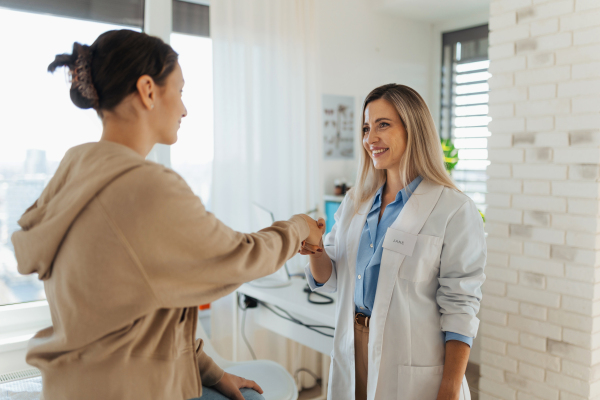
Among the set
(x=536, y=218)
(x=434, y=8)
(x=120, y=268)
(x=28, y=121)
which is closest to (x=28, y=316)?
(x=28, y=121)

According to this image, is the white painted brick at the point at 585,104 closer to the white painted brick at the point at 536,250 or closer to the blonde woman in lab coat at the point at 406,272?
the white painted brick at the point at 536,250

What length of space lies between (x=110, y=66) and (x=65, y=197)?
27 cm

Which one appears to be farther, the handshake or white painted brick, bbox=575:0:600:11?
white painted brick, bbox=575:0:600:11

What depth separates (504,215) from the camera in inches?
85.7

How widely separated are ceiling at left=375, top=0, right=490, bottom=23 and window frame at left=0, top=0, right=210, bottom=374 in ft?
5.87

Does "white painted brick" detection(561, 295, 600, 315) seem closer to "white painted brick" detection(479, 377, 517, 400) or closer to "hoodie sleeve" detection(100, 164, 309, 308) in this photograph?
"white painted brick" detection(479, 377, 517, 400)

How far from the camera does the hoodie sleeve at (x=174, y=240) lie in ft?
2.62

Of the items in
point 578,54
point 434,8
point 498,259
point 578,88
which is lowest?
point 498,259

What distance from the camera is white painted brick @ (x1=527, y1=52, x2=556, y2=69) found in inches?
77.5

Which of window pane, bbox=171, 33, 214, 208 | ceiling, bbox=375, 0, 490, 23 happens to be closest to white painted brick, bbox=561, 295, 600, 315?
window pane, bbox=171, 33, 214, 208

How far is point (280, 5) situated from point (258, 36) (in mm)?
274

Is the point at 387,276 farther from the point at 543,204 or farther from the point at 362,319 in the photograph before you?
the point at 543,204

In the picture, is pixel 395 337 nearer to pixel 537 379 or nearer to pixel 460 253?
pixel 460 253

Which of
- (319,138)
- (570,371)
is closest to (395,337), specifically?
(570,371)
